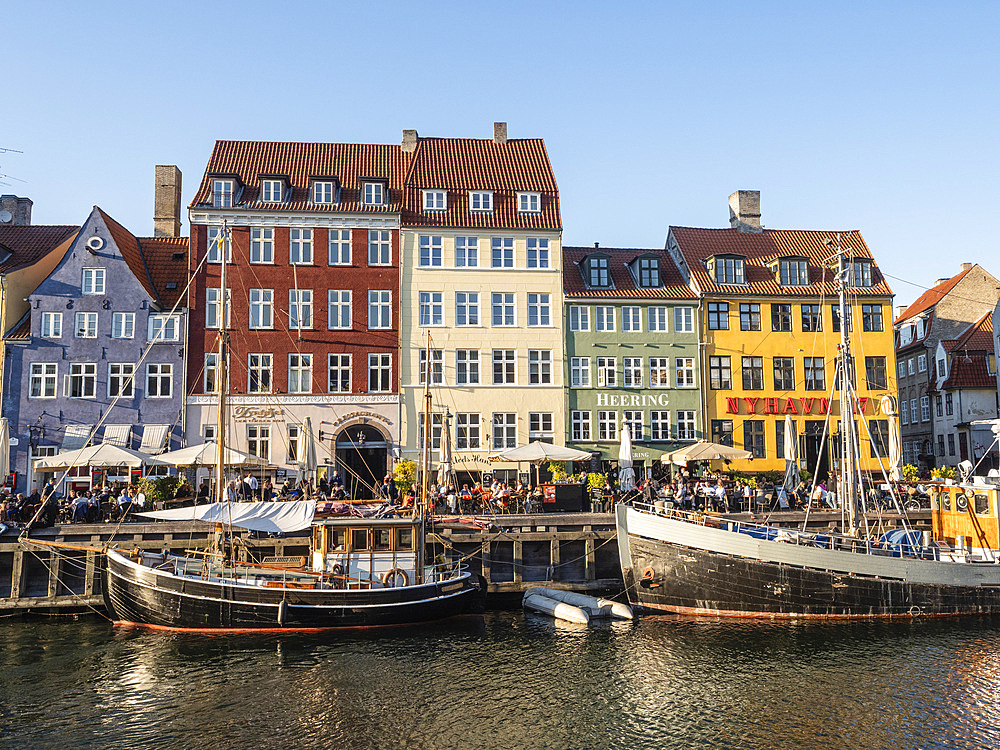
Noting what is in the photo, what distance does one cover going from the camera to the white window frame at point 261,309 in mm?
43969

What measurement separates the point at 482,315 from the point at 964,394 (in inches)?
1178

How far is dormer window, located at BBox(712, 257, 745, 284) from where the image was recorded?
4862 centimetres

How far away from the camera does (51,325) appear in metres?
42.8

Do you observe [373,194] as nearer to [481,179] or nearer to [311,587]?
[481,179]

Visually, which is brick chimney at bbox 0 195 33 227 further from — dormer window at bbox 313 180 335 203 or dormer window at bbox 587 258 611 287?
dormer window at bbox 587 258 611 287

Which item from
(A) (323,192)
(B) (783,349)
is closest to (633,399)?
(B) (783,349)

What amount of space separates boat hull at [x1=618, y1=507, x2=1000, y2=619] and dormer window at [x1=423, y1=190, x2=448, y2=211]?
80.1ft

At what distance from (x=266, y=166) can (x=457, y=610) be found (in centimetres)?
2894

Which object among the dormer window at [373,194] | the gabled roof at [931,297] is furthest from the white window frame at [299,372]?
the gabled roof at [931,297]

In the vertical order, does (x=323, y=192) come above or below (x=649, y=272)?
above

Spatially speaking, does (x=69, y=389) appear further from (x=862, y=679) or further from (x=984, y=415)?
(x=984, y=415)

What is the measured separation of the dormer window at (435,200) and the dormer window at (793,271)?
18.9m

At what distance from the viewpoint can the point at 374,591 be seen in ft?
86.0

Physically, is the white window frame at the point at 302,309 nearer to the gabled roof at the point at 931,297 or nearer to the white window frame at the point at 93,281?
the white window frame at the point at 93,281
